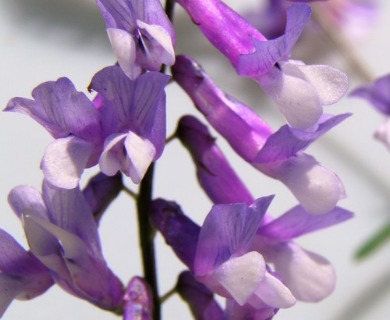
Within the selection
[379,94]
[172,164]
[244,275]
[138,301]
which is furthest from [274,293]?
[172,164]

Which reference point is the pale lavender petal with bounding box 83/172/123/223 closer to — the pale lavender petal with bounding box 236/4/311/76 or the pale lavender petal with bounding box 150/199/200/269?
the pale lavender petal with bounding box 150/199/200/269

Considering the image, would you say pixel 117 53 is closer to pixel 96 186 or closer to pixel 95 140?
pixel 95 140

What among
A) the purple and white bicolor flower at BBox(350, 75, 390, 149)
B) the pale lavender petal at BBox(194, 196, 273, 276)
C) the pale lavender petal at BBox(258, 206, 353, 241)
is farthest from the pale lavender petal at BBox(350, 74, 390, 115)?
the pale lavender petal at BBox(194, 196, 273, 276)

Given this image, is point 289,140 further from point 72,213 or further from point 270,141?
point 72,213

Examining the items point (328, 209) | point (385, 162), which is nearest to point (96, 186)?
point (328, 209)

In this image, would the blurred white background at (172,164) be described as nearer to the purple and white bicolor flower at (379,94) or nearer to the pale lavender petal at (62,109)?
the purple and white bicolor flower at (379,94)

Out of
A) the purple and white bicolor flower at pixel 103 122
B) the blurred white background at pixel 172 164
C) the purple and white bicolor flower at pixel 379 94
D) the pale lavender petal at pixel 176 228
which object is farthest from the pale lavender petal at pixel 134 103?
the blurred white background at pixel 172 164
